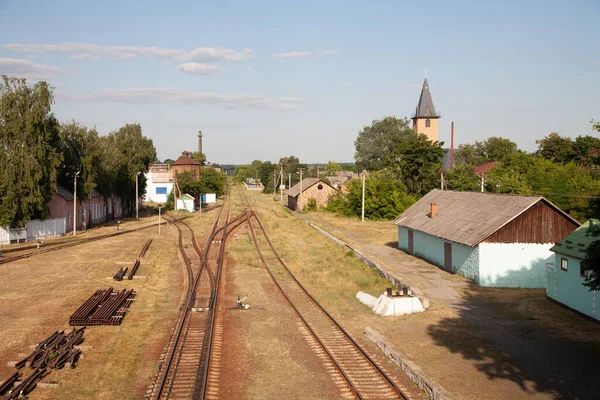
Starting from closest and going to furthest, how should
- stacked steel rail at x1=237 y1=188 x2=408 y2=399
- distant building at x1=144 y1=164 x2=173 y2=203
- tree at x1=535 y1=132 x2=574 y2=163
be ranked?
stacked steel rail at x1=237 y1=188 x2=408 y2=399, tree at x1=535 y1=132 x2=574 y2=163, distant building at x1=144 y1=164 x2=173 y2=203

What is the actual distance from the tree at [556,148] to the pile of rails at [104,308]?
251ft

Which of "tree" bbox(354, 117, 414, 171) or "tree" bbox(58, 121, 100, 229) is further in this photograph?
"tree" bbox(354, 117, 414, 171)

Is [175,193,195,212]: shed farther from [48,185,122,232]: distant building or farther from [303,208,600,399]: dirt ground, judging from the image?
[303,208,600,399]: dirt ground

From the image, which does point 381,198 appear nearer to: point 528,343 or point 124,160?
point 124,160

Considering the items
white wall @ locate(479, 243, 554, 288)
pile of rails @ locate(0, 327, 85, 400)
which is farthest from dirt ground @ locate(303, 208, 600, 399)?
pile of rails @ locate(0, 327, 85, 400)

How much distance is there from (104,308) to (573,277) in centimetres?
1678

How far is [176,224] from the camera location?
54156 millimetres

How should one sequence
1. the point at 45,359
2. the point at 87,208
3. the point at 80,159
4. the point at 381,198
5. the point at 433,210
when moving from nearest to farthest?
the point at 45,359, the point at 433,210, the point at 80,159, the point at 87,208, the point at 381,198

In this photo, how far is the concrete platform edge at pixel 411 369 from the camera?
37.4 feet

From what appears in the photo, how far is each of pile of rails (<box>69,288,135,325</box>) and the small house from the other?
619 inches

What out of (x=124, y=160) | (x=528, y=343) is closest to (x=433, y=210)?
(x=528, y=343)

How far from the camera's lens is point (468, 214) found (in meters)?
28.3

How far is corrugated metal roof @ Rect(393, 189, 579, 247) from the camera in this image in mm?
24469

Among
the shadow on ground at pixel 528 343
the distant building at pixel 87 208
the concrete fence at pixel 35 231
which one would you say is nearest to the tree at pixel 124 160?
the distant building at pixel 87 208
